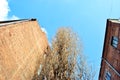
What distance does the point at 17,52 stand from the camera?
38.4 ft

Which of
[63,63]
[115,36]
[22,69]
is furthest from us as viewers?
[115,36]

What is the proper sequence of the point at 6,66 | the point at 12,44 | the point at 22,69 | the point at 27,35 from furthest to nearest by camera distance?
the point at 27,35
the point at 22,69
the point at 12,44
the point at 6,66

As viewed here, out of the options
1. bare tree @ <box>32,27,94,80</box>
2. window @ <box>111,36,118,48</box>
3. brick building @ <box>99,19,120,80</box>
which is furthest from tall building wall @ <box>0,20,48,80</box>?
window @ <box>111,36,118,48</box>

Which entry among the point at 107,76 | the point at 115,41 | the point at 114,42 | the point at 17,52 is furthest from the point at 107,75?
the point at 17,52

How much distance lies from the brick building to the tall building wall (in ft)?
17.1

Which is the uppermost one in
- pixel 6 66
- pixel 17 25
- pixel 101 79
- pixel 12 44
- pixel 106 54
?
pixel 17 25

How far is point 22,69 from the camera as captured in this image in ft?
40.3

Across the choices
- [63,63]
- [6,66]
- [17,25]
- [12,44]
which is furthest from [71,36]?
[6,66]

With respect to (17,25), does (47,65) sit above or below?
below

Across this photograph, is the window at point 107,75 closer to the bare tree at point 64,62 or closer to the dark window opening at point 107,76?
the dark window opening at point 107,76

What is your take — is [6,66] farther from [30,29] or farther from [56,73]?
[30,29]

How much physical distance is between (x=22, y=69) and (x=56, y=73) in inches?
78.1

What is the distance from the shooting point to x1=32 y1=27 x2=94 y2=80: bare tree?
489 inches

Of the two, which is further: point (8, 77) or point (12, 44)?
point (12, 44)
